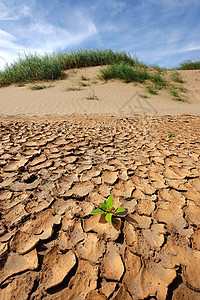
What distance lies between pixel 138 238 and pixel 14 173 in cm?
86

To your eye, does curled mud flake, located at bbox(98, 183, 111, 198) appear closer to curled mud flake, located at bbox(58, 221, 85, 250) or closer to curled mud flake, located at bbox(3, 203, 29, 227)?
curled mud flake, located at bbox(58, 221, 85, 250)

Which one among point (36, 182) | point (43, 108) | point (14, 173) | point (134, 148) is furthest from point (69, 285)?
point (43, 108)

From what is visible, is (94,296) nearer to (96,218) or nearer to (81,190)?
(96,218)

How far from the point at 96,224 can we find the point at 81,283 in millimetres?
234

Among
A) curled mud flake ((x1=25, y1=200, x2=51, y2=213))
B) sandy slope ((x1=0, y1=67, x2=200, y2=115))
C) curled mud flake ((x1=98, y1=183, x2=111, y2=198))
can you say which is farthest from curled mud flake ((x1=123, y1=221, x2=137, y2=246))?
sandy slope ((x1=0, y1=67, x2=200, y2=115))

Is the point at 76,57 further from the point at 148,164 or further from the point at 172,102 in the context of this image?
the point at 148,164

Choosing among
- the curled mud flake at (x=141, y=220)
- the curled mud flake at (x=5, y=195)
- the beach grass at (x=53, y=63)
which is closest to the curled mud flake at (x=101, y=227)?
the curled mud flake at (x=141, y=220)

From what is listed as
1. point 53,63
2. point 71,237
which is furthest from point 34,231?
A: point 53,63

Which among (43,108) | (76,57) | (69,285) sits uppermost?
(76,57)

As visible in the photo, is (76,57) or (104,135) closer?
(104,135)

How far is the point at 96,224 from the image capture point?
744 millimetres

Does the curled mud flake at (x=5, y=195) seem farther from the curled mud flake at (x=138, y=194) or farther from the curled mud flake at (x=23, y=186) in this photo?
the curled mud flake at (x=138, y=194)

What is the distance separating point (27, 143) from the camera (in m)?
1.46

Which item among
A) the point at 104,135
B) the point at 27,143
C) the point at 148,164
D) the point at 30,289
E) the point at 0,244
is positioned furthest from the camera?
the point at 104,135
